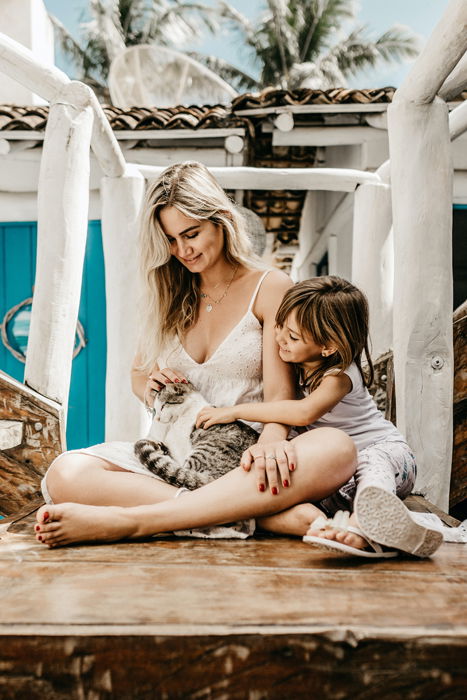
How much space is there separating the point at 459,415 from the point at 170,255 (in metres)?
1.77

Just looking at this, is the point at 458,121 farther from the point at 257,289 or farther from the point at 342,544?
the point at 342,544

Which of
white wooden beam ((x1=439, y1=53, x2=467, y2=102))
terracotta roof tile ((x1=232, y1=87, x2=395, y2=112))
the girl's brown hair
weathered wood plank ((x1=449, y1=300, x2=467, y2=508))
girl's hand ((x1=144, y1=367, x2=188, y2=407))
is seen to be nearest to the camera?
the girl's brown hair

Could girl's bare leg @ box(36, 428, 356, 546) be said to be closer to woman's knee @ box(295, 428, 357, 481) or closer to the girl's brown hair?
woman's knee @ box(295, 428, 357, 481)

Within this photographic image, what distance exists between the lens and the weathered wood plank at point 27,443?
2977 millimetres

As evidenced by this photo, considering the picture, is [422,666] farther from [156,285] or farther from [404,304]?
[404,304]

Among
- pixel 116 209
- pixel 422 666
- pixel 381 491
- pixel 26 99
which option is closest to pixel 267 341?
pixel 381 491

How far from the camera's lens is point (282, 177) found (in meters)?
3.79

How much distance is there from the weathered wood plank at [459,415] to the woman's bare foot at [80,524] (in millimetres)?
2000

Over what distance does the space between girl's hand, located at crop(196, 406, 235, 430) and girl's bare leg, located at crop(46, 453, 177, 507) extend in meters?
0.25

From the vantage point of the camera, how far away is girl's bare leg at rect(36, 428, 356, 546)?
173 cm

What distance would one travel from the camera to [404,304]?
2852 millimetres

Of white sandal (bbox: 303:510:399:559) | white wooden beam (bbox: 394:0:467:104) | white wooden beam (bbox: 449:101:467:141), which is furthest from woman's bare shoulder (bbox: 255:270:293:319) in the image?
white wooden beam (bbox: 449:101:467:141)

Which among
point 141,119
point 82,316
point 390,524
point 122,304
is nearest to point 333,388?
point 390,524

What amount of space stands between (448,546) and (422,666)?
2.47 feet
